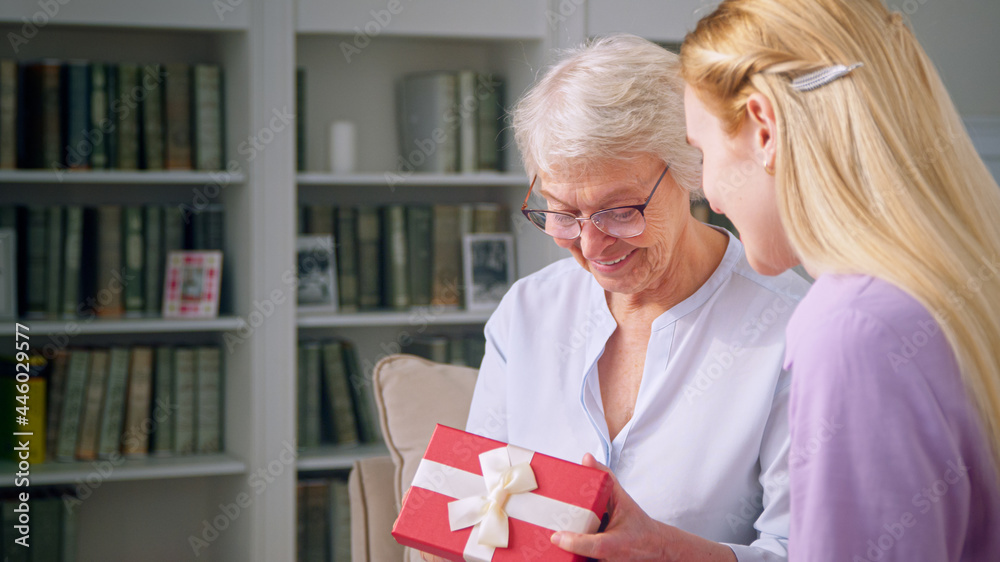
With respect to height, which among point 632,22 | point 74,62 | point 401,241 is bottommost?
point 401,241

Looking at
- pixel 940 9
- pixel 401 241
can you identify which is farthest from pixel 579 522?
pixel 940 9

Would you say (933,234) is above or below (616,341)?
above

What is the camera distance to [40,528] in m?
2.25

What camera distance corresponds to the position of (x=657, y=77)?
4.07 ft

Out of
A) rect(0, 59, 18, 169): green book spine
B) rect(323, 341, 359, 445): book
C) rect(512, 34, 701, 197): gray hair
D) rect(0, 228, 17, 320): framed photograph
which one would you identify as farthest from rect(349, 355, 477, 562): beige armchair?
rect(0, 59, 18, 169): green book spine

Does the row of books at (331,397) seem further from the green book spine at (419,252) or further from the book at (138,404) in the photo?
the book at (138,404)

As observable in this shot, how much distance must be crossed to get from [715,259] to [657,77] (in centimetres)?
32

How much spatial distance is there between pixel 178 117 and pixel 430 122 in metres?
0.75

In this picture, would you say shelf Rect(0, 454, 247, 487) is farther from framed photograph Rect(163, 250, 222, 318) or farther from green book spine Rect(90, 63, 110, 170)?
green book spine Rect(90, 63, 110, 170)

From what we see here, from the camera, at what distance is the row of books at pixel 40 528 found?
2221 millimetres

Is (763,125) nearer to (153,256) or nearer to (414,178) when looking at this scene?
(414,178)

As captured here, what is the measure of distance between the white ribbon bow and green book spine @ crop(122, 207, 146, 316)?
63.8 inches

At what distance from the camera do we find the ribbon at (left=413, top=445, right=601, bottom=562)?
3.35ft

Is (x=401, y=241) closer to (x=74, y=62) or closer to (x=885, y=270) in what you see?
(x=74, y=62)
